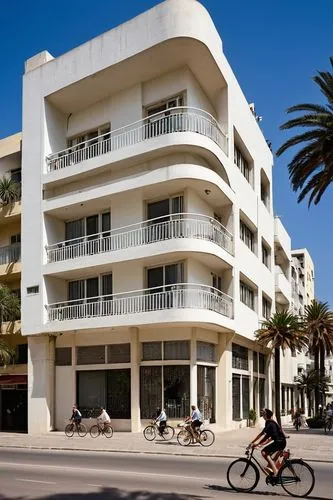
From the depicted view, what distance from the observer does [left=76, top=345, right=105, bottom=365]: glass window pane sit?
3164 centimetres

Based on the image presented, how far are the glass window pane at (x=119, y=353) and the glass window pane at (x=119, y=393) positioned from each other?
49 centimetres

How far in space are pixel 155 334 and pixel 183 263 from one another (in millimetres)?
3677

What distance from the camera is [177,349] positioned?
96.4 feet

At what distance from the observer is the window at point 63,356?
3266cm

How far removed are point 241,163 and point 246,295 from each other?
317 inches

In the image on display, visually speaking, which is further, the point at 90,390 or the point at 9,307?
the point at 9,307

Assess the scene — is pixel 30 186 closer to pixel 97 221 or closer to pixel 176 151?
pixel 97 221

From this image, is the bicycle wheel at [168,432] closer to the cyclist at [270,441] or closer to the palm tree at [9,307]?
the palm tree at [9,307]

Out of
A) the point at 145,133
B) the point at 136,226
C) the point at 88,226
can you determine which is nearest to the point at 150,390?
the point at 136,226

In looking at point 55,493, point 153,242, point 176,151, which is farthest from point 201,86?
point 55,493

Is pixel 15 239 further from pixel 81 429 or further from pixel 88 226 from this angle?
pixel 81 429

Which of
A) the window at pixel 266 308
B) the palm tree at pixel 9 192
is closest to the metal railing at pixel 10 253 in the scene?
the palm tree at pixel 9 192

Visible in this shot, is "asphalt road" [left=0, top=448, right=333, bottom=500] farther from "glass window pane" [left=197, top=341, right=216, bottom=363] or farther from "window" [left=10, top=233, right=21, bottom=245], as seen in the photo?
"window" [left=10, top=233, right=21, bottom=245]

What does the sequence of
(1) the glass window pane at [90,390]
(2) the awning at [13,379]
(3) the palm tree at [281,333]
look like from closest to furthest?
(1) the glass window pane at [90,390] < (2) the awning at [13,379] < (3) the palm tree at [281,333]
